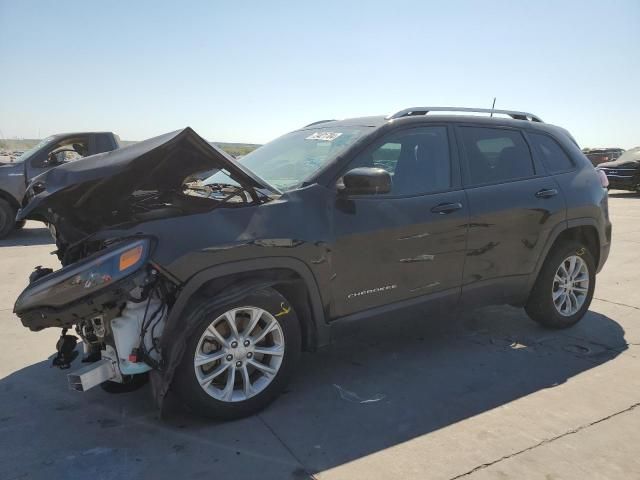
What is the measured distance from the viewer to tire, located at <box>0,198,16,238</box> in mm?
10203

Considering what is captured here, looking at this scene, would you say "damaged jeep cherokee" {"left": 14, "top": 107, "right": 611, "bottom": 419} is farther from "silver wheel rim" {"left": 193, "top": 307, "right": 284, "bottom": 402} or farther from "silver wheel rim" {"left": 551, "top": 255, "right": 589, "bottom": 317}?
"silver wheel rim" {"left": 551, "top": 255, "right": 589, "bottom": 317}

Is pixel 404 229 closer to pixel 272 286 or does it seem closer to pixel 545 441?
pixel 272 286

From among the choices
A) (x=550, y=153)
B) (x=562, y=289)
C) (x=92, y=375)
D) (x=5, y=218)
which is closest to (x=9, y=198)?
(x=5, y=218)

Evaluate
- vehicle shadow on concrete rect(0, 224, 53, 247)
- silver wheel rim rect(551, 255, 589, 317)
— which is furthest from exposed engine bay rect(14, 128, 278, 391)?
vehicle shadow on concrete rect(0, 224, 53, 247)

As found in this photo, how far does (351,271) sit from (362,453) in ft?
3.68

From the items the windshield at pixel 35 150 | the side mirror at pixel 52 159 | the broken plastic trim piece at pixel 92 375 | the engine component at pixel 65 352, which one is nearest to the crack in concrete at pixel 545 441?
the broken plastic trim piece at pixel 92 375

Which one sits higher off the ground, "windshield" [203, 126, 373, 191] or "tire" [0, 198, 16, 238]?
"windshield" [203, 126, 373, 191]

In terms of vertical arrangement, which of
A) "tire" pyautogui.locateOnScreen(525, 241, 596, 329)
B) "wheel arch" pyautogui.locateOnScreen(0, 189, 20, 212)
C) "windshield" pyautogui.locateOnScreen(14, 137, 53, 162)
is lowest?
"tire" pyautogui.locateOnScreen(525, 241, 596, 329)

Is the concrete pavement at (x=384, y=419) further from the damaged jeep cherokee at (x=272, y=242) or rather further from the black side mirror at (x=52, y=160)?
the black side mirror at (x=52, y=160)

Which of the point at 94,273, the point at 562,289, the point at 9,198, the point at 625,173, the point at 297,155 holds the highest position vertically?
the point at 297,155

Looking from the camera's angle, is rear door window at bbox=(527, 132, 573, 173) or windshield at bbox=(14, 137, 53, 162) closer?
rear door window at bbox=(527, 132, 573, 173)

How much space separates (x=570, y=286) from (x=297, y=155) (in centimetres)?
275

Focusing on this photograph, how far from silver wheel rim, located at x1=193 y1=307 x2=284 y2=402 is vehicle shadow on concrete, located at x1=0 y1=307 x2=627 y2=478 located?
0.69 feet

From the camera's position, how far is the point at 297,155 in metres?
4.18
